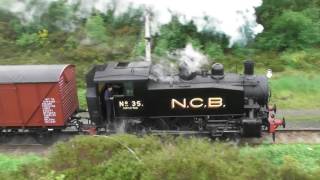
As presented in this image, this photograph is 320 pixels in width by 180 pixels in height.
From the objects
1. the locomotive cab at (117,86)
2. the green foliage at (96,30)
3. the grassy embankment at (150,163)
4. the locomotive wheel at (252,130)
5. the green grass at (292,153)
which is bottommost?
the green grass at (292,153)

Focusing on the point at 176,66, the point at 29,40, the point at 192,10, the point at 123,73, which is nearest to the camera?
the point at 123,73

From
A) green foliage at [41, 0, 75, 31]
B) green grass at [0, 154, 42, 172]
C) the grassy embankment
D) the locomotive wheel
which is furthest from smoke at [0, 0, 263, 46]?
green grass at [0, 154, 42, 172]

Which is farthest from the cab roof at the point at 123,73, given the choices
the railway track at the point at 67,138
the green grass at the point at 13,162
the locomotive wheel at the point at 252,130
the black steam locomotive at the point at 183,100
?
the locomotive wheel at the point at 252,130

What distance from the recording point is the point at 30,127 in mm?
16875

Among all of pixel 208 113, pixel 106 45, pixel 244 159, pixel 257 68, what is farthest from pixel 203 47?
pixel 244 159

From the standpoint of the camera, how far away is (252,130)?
619 inches

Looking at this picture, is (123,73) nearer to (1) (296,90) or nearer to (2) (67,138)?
(2) (67,138)

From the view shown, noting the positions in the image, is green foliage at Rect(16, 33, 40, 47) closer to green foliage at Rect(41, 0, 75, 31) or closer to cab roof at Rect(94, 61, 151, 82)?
green foliage at Rect(41, 0, 75, 31)

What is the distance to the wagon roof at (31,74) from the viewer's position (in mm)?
16359

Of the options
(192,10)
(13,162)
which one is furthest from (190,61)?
(13,162)

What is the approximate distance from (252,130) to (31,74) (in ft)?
Result: 22.9

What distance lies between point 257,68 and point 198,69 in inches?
278

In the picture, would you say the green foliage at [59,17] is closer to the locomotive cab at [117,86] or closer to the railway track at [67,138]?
the railway track at [67,138]

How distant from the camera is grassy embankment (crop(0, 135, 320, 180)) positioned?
37.7 feet
